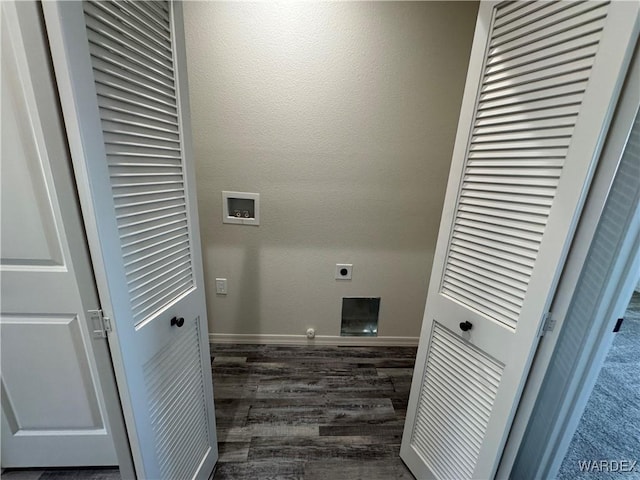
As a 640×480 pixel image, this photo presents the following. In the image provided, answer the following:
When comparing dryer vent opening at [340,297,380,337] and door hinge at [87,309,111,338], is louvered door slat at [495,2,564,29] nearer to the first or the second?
door hinge at [87,309,111,338]

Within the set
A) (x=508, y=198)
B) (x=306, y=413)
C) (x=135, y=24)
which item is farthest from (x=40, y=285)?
(x=508, y=198)

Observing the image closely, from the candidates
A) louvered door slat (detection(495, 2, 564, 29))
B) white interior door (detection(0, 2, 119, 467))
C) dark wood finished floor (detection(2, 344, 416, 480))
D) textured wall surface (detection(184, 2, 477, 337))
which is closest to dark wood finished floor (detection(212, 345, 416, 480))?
dark wood finished floor (detection(2, 344, 416, 480))

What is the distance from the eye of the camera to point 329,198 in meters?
1.83

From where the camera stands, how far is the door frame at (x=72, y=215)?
1.68 ft

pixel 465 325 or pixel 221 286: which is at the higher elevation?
pixel 465 325

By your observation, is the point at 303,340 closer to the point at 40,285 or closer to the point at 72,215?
the point at 40,285

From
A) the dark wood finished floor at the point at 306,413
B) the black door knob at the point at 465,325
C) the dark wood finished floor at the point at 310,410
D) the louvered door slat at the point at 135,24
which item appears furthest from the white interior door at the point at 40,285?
the black door knob at the point at 465,325

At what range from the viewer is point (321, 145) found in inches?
68.2

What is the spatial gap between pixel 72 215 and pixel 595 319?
154 cm

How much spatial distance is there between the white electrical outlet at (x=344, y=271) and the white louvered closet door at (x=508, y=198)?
885mm

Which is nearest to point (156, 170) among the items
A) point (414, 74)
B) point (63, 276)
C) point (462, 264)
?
point (63, 276)

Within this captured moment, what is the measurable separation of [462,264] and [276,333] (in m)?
1.63

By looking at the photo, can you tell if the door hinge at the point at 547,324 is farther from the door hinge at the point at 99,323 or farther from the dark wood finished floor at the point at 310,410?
the door hinge at the point at 99,323

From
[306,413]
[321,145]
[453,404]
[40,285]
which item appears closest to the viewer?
[40,285]
